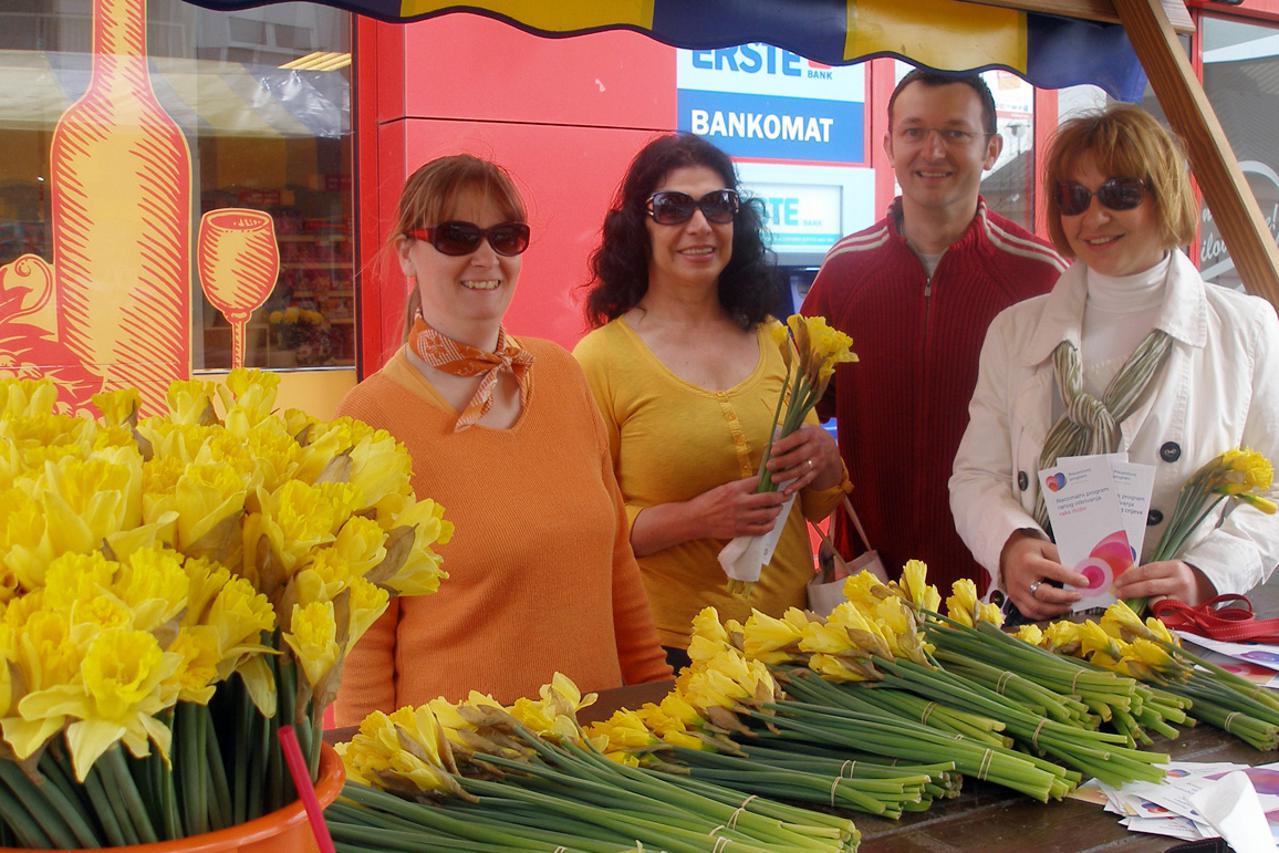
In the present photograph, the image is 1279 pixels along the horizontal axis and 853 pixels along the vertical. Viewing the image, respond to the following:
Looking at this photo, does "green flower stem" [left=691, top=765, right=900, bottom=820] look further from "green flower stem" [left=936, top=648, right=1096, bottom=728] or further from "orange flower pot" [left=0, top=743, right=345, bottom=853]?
"orange flower pot" [left=0, top=743, right=345, bottom=853]

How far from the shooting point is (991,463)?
2814 millimetres

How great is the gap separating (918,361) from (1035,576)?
0.93 metres

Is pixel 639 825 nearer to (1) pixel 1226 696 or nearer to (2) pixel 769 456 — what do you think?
(1) pixel 1226 696

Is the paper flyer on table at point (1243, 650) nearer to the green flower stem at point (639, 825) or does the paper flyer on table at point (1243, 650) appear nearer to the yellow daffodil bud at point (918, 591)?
the yellow daffodil bud at point (918, 591)

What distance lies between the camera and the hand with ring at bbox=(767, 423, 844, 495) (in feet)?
9.05

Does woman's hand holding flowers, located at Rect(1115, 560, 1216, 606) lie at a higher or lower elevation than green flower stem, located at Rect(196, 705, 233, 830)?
lower

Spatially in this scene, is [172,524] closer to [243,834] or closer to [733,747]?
[243,834]

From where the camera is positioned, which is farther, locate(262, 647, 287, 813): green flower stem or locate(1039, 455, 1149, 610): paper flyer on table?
locate(1039, 455, 1149, 610): paper flyer on table

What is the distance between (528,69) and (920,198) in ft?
6.86

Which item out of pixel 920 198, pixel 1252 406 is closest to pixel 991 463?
pixel 1252 406

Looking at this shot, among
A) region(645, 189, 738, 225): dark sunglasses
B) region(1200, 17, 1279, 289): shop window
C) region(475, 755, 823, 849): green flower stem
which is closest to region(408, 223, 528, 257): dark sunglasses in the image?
region(645, 189, 738, 225): dark sunglasses

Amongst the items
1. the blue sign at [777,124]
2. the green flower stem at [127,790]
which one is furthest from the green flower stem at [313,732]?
the blue sign at [777,124]

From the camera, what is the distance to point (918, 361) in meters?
3.30

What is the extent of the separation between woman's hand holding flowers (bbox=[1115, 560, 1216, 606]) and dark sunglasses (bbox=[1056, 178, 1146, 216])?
803 millimetres
